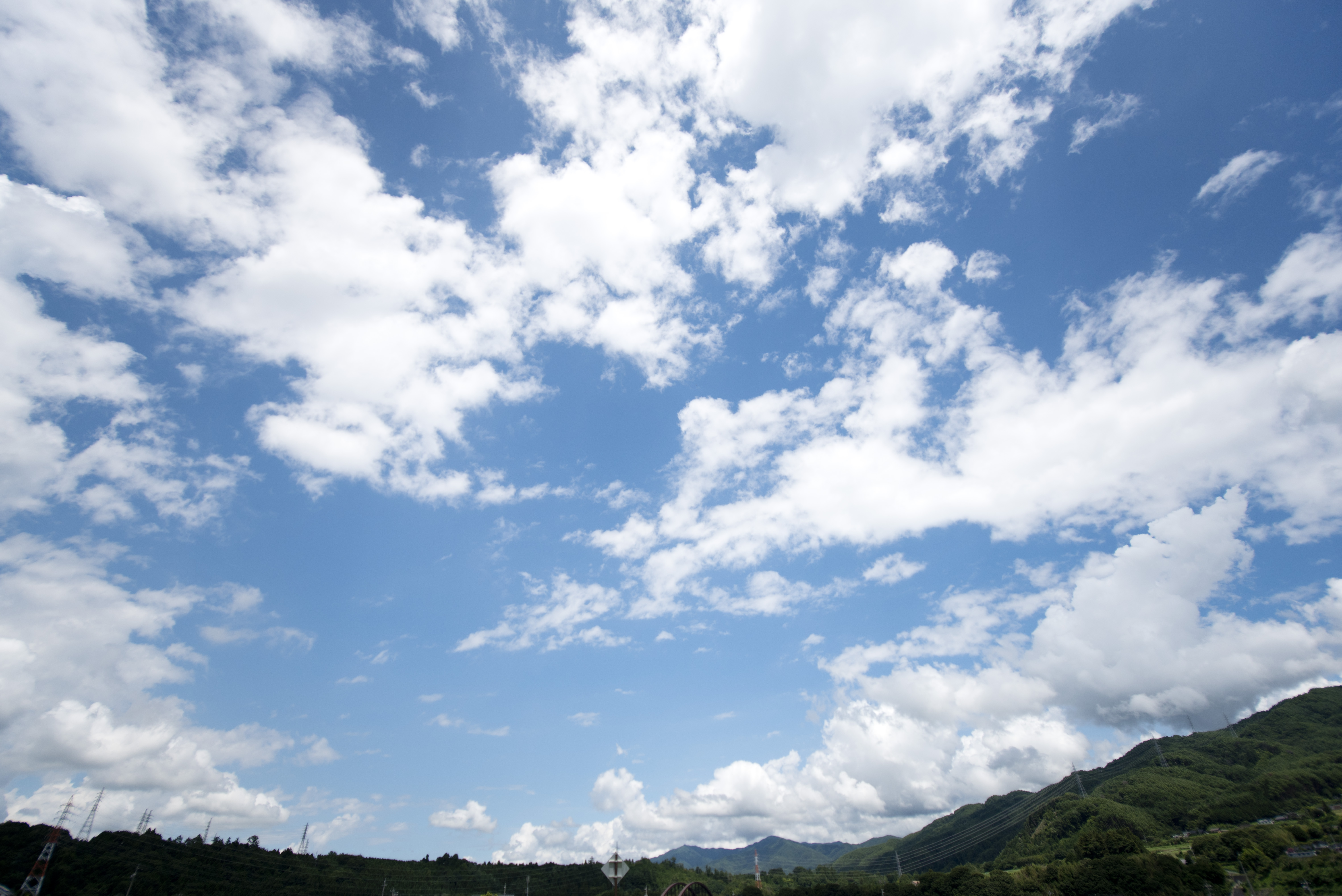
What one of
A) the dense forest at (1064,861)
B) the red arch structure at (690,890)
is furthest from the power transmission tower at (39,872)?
the red arch structure at (690,890)

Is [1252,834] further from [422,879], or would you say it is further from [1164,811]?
[422,879]

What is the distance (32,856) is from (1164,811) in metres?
251

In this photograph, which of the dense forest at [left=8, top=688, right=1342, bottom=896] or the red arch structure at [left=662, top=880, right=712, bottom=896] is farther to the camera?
the dense forest at [left=8, top=688, right=1342, bottom=896]

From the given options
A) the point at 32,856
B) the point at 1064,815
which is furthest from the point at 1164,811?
the point at 32,856

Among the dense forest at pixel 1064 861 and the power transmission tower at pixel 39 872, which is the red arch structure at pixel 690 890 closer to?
the dense forest at pixel 1064 861

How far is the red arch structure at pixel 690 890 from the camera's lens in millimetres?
73875

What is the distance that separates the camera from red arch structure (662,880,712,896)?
73875 millimetres

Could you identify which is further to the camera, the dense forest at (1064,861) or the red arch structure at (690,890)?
the dense forest at (1064,861)

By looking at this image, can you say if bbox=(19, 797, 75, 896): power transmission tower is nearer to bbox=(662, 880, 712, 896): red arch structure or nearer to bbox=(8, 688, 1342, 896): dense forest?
bbox=(8, 688, 1342, 896): dense forest

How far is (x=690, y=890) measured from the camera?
94.8 m

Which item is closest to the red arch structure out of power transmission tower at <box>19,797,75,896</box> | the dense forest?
the dense forest

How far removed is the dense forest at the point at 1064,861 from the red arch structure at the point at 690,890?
808 inches

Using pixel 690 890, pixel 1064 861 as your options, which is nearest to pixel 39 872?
pixel 690 890

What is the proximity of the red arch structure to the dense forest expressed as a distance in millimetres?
20528
